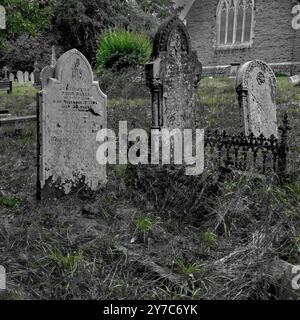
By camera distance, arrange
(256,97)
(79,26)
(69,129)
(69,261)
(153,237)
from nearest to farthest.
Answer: (69,261) < (153,237) < (69,129) < (256,97) < (79,26)

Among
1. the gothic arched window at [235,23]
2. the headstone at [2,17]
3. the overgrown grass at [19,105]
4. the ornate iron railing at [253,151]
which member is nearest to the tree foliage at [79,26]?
the gothic arched window at [235,23]

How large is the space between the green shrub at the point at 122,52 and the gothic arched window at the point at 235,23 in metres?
7.26

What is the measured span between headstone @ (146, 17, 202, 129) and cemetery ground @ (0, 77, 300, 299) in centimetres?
114

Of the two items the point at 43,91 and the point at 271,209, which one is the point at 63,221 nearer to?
the point at 43,91

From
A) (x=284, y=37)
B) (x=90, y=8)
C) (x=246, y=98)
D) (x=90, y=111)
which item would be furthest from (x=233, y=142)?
(x=90, y=8)

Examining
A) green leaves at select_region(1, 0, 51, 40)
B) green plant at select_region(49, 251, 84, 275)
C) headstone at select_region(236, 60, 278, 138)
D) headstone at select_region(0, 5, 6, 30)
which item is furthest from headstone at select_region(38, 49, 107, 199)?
green leaves at select_region(1, 0, 51, 40)

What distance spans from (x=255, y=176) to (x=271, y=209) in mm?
1014

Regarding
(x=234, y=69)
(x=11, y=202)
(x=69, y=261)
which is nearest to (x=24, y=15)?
(x=11, y=202)

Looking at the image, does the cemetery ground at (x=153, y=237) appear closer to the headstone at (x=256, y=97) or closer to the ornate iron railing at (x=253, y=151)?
the ornate iron railing at (x=253, y=151)

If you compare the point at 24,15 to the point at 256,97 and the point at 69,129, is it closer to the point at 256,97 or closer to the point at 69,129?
the point at 256,97

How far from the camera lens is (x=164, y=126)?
265 inches

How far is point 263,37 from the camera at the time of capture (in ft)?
72.2

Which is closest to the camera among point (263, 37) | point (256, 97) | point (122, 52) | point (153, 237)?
point (153, 237)

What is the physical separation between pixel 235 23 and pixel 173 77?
17687 millimetres
